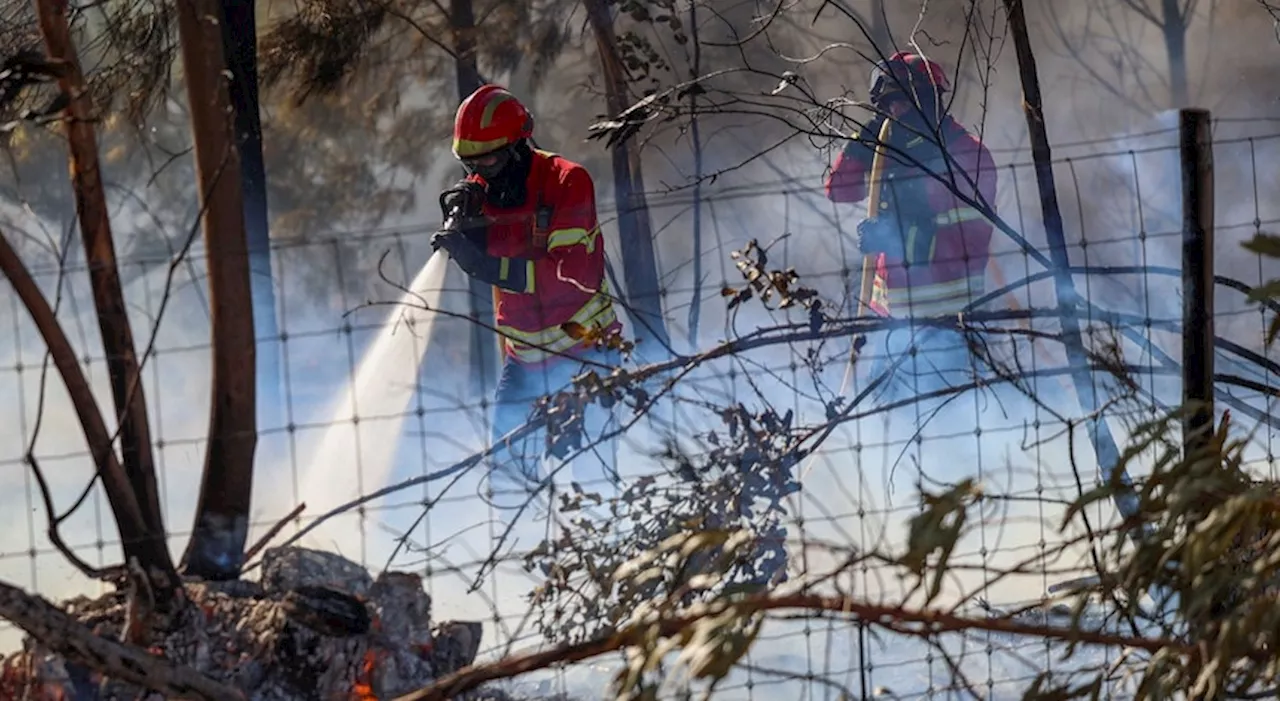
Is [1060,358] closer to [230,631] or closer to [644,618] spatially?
[230,631]

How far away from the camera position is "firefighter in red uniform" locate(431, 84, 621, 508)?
5680mm

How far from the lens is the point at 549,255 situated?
562 cm

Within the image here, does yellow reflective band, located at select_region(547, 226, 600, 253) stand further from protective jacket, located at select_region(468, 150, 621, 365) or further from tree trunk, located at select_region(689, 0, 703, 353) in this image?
tree trunk, located at select_region(689, 0, 703, 353)

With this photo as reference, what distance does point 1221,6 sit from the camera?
1641 cm

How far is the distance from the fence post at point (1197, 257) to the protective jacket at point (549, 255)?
2.35 meters

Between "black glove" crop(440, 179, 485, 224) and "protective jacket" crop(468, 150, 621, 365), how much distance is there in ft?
0.15

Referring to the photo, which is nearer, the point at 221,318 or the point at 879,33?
the point at 221,318

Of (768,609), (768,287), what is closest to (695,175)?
(768,287)

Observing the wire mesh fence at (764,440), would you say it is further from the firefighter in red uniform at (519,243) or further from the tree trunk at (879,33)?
the tree trunk at (879,33)

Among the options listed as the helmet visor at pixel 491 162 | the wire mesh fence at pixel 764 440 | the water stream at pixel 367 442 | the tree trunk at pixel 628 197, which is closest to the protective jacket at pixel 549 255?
the helmet visor at pixel 491 162

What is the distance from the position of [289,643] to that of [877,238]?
134 inches

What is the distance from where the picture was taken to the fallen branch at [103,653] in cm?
297

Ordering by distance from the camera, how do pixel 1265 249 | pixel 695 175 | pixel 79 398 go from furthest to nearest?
pixel 695 175 < pixel 79 398 < pixel 1265 249

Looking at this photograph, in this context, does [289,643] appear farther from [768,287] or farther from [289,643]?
[768,287]
